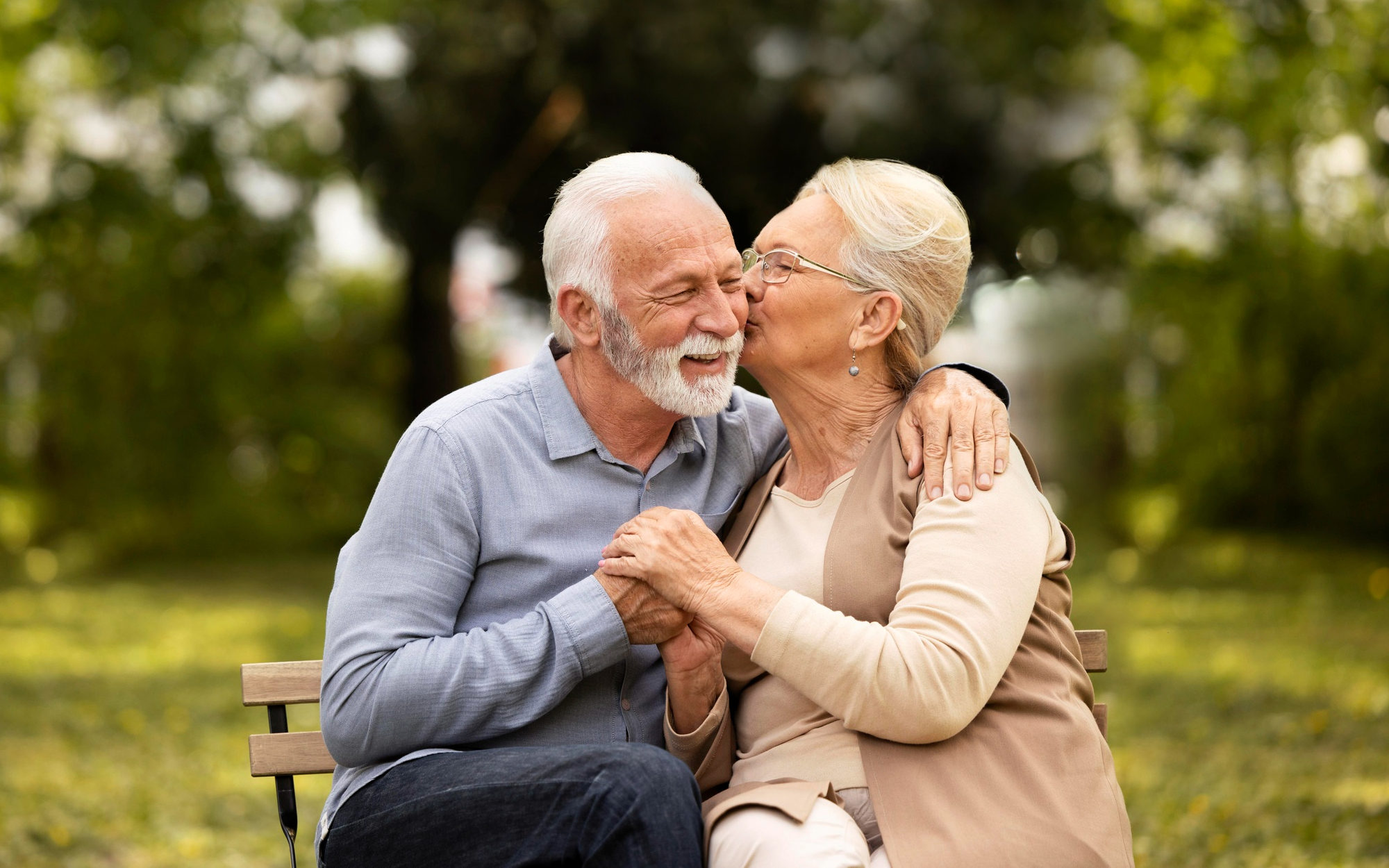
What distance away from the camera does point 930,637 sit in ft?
7.57

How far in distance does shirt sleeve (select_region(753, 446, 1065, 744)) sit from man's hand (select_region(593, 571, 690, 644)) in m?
0.21

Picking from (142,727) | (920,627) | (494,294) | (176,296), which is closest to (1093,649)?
(920,627)

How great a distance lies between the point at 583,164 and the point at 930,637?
10363mm

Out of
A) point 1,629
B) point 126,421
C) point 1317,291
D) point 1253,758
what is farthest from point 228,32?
point 1317,291

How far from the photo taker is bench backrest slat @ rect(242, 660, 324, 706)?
2896 millimetres

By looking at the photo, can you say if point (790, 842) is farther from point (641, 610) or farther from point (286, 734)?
point (286, 734)

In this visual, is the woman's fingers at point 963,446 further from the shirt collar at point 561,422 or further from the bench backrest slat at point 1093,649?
the bench backrest slat at point 1093,649

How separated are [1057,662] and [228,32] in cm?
1124

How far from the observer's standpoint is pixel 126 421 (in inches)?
668

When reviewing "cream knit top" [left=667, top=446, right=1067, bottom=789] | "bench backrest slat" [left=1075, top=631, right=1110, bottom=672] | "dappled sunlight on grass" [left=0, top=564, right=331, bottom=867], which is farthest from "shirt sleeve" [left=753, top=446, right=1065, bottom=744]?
"dappled sunlight on grass" [left=0, top=564, right=331, bottom=867]

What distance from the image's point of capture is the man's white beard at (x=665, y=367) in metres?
2.73

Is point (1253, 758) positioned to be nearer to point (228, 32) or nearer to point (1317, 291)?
point (1317, 291)

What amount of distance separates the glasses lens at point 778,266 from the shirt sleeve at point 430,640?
78 cm

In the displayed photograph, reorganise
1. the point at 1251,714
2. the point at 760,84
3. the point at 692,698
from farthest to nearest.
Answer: the point at 760,84 → the point at 1251,714 → the point at 692,698
